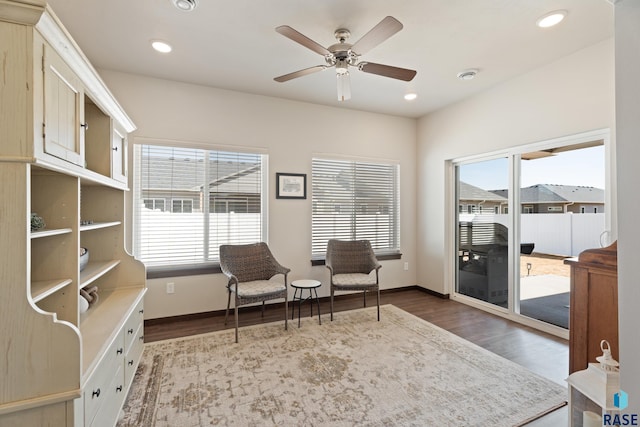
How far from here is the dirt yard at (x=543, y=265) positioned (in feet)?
10.6

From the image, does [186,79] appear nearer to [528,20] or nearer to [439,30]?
[439,30]

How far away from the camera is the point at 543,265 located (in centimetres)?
341

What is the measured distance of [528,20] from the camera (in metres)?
2.38

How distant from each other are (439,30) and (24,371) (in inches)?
133

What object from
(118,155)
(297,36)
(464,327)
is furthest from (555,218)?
(118,155)

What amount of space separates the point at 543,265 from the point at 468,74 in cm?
233

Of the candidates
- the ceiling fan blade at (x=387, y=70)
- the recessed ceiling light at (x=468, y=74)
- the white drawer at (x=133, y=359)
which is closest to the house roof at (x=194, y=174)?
the white drawer at (x=133, y=359)

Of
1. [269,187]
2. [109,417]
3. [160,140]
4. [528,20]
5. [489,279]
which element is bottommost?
[109,417]

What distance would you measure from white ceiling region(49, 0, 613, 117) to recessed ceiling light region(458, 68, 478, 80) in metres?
0.07

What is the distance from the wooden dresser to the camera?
70.4 inches

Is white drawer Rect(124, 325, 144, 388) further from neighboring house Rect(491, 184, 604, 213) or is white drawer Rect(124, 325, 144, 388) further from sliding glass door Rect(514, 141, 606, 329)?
neighboring house Rect(491, 184, 604, 213)

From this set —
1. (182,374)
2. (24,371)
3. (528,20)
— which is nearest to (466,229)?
(528,20)

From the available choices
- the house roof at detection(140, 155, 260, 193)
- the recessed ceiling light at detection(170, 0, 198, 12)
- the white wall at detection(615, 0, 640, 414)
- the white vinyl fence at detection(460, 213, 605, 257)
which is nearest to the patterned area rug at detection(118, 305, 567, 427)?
the white wall at detection(615, 0, 640, 414)

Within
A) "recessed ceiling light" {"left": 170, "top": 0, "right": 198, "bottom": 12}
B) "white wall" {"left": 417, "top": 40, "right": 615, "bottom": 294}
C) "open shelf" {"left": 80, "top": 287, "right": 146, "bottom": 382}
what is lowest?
"open shelf" {"left": 80, "top": 287, "right": 146, "bottom": 382}
